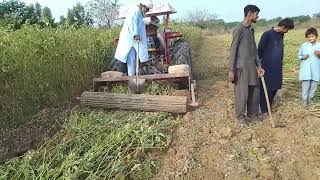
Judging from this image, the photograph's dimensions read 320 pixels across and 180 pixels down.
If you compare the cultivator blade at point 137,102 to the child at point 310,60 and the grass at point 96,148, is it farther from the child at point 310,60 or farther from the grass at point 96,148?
the child at point 310,60

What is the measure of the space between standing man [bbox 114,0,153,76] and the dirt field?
4.37 feet

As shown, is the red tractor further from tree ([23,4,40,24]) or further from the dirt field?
tree ([23,4,40,24])

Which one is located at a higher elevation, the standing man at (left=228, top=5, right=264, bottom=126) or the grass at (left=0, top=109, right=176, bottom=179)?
the standing man at (left=228, top=5, right=264, bottom=126)

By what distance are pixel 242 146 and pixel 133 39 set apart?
2893 millimetres

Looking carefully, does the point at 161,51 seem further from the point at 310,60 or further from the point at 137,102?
the point at 310,60

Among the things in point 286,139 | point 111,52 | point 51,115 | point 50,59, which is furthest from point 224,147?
point 111,52

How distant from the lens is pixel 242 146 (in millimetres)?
4824

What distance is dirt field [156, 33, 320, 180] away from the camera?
13.8 feet

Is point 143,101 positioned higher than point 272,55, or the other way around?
point 272,55

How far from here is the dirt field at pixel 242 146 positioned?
420 centimetres

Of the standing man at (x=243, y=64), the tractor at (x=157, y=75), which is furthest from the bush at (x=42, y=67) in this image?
the standing man at (x=243, y=64)

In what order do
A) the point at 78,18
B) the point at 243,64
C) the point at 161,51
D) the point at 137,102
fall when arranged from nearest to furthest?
the point at 243,64
the point at 137,102
the point at 161,51
the point at 78,18

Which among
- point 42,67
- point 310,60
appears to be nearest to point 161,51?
point 42,67

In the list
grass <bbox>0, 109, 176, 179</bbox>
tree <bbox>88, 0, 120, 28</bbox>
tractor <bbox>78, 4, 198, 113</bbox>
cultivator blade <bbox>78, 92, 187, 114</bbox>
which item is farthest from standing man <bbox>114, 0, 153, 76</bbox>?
tree <bbox>88, 0, 120, 28</bbox>
